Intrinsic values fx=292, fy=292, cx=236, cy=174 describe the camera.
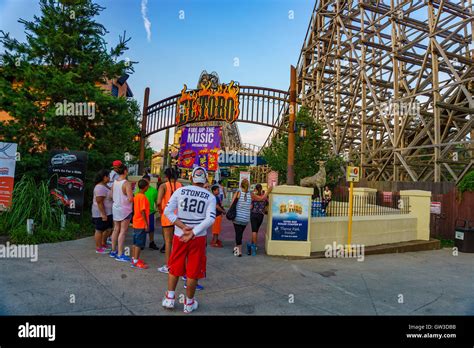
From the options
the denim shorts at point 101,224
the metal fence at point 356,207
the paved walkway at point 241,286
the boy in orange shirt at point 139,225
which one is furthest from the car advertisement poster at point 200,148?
the boy in orange shirt at point 139,225

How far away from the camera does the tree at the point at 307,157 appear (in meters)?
18.5

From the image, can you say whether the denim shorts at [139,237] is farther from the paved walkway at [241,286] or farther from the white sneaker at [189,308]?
the white sneaker at [189,308]

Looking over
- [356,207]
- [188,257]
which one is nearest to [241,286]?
[188,257]

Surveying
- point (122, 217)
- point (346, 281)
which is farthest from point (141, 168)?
point (346, 281)

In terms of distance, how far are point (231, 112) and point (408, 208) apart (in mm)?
7933

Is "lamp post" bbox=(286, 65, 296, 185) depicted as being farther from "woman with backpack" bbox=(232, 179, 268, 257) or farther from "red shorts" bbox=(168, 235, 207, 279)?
"red shorts" bbox=(168, 235, 207, 279)

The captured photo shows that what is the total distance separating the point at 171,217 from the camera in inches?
143

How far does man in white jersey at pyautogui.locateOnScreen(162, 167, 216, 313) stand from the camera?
12.0ft

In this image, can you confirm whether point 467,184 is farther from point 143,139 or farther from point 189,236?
point 143,139

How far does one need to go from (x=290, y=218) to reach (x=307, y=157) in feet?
38.8

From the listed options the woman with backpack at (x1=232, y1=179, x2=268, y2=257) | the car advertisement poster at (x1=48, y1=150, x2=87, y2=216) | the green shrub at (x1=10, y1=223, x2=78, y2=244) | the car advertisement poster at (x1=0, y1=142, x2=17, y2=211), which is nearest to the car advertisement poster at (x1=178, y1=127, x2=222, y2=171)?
the car advertisement poster at (x1=48, y1=150, x2=87, y2=216)

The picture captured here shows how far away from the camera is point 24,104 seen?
27.5 feet

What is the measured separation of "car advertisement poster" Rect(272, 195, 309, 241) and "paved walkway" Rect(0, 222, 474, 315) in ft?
2.20
